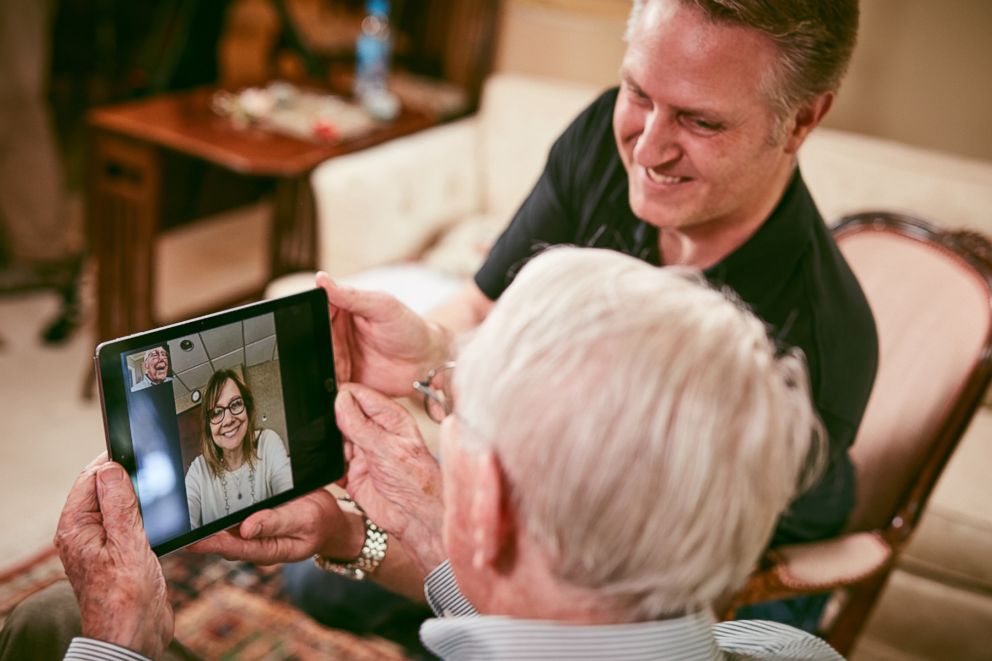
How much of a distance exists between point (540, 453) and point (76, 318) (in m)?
2.69

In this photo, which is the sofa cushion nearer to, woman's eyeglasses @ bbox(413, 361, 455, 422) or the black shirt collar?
the black shirt collar

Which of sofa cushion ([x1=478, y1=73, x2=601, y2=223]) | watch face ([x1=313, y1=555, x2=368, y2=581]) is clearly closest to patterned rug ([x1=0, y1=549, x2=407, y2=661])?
watch face ([x1=313, y1=555, x2=368, y2=581])

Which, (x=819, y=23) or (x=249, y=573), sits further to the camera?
(x=249, y=573)

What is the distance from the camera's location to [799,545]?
1333 millimetres

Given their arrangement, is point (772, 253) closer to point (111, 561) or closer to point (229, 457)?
point (229, 457)

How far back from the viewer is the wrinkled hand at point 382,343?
3.55ft

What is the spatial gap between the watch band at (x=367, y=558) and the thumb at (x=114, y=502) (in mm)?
316

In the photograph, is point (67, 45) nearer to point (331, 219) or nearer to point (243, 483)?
point (331, 219)

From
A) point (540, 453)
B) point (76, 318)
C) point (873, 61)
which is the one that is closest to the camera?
point (540, 453)

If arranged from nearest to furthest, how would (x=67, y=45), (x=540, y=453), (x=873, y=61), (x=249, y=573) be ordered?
(x=540, y=453) < (x=249, y=573) < (x=873, y=61) < (x=67, y=45)

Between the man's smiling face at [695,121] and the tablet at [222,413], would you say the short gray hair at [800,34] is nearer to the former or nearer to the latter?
the man's smiling face at [695,121]

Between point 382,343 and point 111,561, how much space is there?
0.44m

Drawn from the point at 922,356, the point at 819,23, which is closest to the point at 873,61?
the point at 922,356

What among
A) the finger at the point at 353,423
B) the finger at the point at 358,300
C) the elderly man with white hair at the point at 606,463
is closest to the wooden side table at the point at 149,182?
the finger at the point at 358,300
